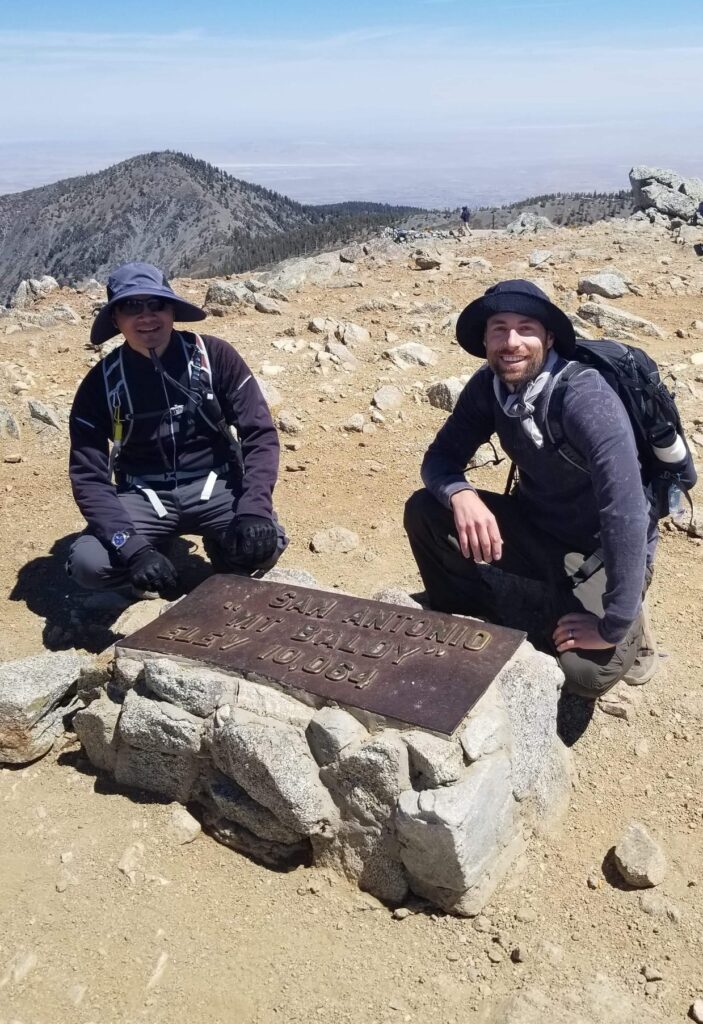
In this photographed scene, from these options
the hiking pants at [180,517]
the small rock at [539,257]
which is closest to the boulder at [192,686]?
the hiking pants at [180,517]

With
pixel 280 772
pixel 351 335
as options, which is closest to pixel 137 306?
pixel 280 772

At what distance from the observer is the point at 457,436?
14.1 ft

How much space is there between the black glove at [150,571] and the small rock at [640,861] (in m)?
2.73

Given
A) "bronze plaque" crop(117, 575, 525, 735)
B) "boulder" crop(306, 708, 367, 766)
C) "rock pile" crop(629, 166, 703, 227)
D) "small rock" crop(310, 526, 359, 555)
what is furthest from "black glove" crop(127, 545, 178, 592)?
"rock pile" crop(629, 166, 703, 227)

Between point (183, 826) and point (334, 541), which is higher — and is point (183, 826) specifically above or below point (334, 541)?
below

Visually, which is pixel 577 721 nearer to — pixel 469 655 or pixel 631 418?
pixel 469 655

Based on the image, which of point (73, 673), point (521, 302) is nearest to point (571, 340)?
point (521, 302)

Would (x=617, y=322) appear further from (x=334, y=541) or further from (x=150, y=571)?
(x=150, y=571)

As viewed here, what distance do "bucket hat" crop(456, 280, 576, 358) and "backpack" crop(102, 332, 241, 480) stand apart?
1862 millimetres

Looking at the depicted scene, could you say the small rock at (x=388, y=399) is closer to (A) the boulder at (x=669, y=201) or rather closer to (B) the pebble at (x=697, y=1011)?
(B) the pebble at (x=697, y=1011)

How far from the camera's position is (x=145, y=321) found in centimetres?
473

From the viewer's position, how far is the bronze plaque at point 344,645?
3338mm

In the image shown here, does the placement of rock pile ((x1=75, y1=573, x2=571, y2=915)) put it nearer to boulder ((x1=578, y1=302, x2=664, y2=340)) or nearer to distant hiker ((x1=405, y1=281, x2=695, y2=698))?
distant hiker ((x1=405, y1=281, x2=695, y2=698))

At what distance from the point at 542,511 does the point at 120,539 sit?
2.43 metres
